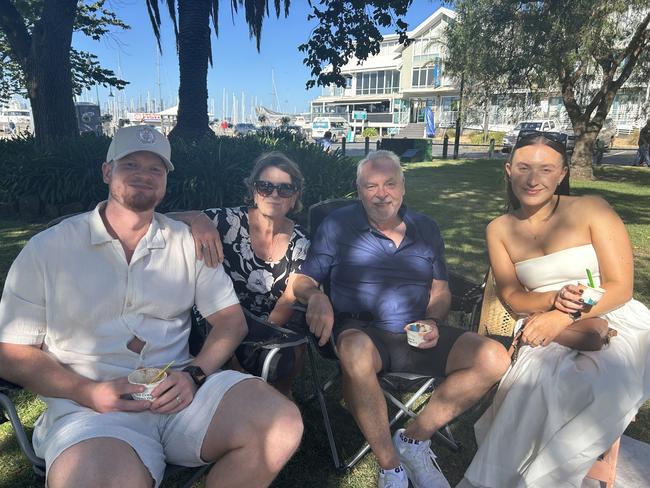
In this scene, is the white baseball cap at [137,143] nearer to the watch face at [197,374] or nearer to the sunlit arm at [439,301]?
the watch face at [197,374]

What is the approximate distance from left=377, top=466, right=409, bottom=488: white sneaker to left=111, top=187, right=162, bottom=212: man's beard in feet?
5.32

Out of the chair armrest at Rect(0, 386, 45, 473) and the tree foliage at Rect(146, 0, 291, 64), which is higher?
the tree foliage at Rect(146, 0, 291, 64)

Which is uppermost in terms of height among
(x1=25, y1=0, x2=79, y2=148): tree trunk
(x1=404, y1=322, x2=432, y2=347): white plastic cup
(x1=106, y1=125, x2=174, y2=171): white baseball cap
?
(x1=25, y1=0, x2=79, y2=148): tree trunk

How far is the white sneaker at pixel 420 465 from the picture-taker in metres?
2.30

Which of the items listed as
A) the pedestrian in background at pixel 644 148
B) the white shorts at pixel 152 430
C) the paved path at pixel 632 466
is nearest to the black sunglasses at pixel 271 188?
the white shorts at pixel 152 430

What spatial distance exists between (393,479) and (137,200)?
1.70m

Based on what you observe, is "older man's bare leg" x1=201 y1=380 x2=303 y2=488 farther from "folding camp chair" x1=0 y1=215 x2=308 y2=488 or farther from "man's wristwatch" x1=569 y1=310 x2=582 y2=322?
"man's wristwatch" x1=569 y1=310 x2=582 y2=322

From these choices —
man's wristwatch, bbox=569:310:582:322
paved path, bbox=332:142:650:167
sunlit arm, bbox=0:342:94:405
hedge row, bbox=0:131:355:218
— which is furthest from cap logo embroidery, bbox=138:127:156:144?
paved path, bbox=332:142:650:167

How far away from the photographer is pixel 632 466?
254 centimetres

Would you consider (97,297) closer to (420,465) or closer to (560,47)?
(420,465)

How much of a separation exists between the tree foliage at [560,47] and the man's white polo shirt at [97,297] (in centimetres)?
1153

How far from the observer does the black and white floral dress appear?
2.79m

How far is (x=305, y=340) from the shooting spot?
7.82 feet

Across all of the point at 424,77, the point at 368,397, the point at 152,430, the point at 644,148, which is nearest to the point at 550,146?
the point at 368,397
